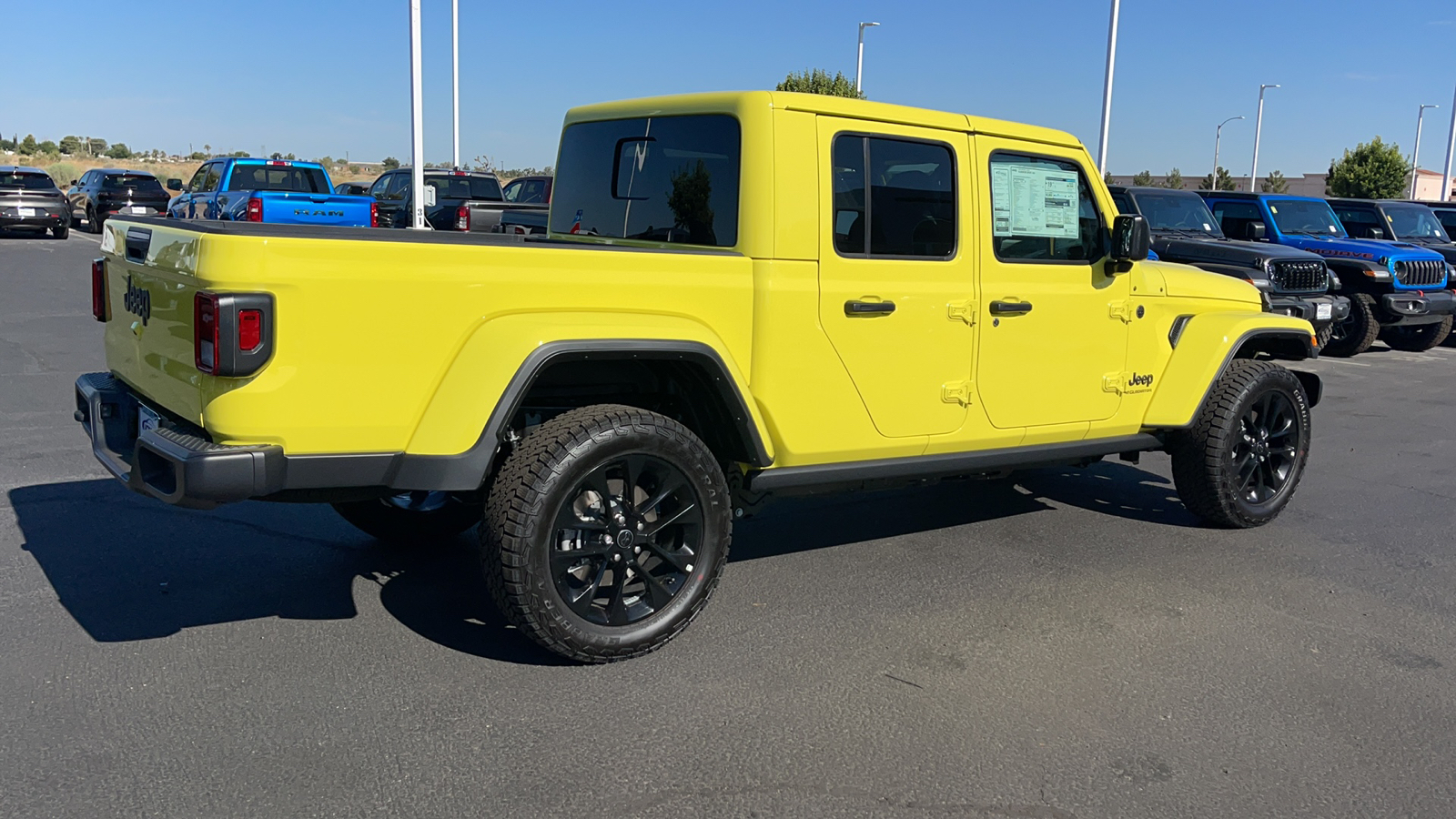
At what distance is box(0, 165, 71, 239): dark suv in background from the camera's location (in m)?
24.3

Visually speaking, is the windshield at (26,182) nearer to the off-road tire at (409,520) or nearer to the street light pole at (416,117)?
the street light pole at (416,117)

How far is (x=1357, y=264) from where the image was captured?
1431 centimetres

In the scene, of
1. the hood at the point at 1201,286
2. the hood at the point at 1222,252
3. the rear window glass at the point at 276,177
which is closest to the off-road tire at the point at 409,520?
the hood at the point at 1201,286

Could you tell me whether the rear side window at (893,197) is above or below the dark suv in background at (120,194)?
below

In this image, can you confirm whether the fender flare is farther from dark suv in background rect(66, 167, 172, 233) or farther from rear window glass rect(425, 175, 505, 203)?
dark suv in background rect(66, 167, 172, 233)

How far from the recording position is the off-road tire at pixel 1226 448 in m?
5.78

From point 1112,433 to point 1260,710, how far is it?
195 cm

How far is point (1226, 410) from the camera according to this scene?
5.76 m

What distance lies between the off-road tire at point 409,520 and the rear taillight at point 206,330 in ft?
5.52

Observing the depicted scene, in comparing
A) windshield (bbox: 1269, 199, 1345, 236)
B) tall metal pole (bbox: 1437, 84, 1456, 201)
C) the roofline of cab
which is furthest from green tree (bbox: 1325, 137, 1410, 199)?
the roofline of cab

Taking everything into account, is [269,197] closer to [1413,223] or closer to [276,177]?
[276,177]

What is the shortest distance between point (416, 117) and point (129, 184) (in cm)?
1222

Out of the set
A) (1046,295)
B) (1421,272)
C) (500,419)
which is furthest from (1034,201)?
(1421,272)

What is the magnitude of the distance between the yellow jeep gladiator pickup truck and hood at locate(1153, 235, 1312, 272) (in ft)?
24.0
